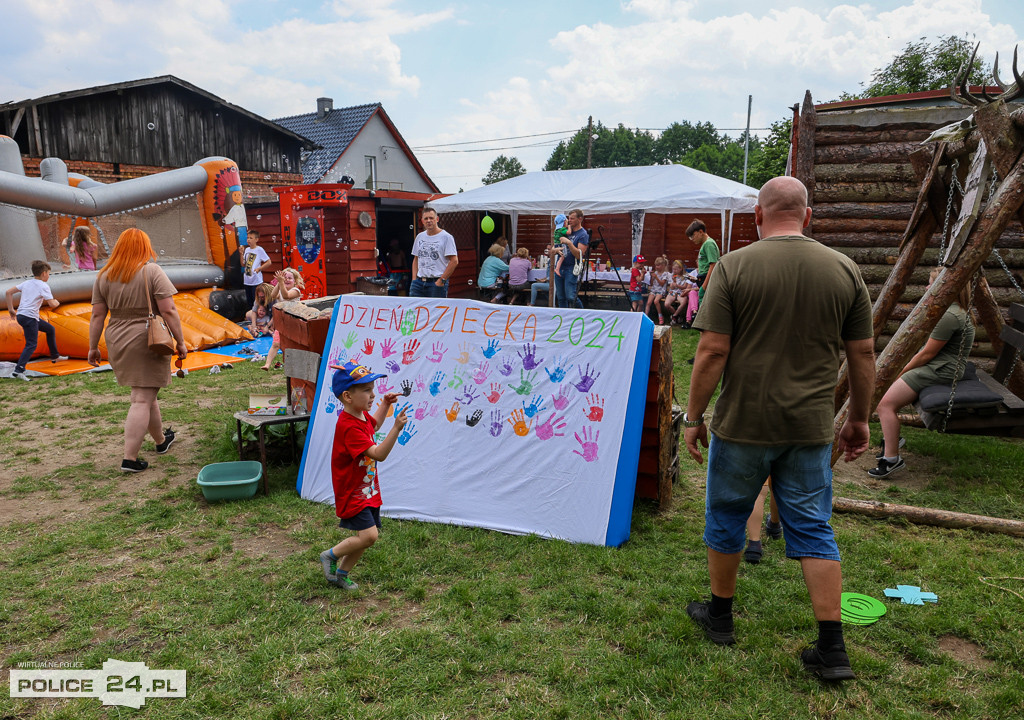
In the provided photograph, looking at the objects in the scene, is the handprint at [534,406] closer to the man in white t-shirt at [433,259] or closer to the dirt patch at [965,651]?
the dirt patch at [965,651]

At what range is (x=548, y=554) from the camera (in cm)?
384

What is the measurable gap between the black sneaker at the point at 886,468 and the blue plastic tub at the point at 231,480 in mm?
4819

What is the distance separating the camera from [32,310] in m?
9.49

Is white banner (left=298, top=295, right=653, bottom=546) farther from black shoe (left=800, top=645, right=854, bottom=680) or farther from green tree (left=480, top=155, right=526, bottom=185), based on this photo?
green tree (left=480, top=155, right=526, bottom=185)

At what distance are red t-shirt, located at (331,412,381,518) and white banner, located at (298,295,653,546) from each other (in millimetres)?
805

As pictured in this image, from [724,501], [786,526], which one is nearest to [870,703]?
[786,526]

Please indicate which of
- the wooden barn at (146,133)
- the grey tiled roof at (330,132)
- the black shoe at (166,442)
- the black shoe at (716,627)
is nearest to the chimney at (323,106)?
the grey tiled roof at (330,132)

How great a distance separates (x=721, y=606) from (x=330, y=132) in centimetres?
3697

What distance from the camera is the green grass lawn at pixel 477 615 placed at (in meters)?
2.68

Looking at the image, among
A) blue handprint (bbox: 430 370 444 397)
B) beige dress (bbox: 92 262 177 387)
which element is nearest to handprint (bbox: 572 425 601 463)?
blue handprint (bbox: 430 370 444 397)

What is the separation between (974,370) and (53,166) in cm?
1337

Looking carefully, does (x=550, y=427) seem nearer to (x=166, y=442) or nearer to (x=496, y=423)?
(x=496, y=423)

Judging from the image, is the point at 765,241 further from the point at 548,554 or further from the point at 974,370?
the point at 974,370

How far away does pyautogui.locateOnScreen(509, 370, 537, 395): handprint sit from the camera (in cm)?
442
